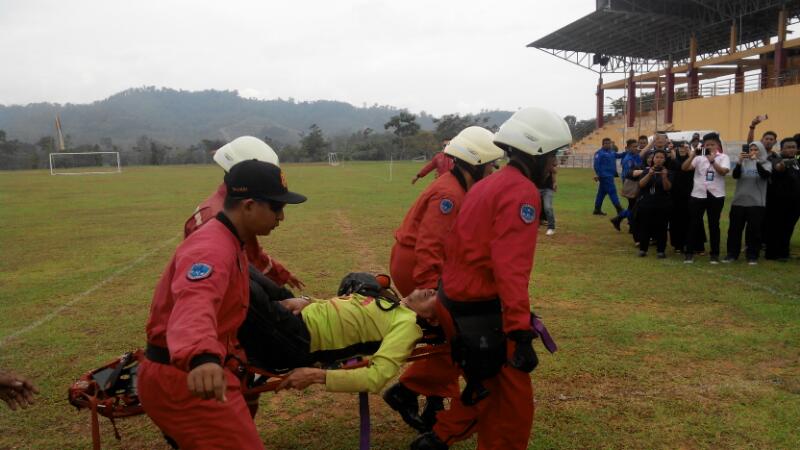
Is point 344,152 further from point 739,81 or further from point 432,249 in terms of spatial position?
point 432,249

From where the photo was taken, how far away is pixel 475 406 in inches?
138

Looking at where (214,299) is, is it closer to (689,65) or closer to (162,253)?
(162,253)

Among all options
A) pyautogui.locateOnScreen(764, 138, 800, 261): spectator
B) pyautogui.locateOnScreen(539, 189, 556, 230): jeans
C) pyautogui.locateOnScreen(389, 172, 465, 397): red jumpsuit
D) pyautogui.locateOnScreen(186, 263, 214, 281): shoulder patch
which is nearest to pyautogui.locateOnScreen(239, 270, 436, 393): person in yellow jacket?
pyautogui.locateOnScreen(389, 172, 465, 397): red jumpsuit

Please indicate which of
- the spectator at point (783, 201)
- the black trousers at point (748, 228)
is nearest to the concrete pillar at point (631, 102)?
the spectator at point (783, 201)

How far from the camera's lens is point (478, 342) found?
10.6 feet

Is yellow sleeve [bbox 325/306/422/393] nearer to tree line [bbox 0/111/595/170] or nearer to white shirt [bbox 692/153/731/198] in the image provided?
white shirt [bbox 692/153/731/198]

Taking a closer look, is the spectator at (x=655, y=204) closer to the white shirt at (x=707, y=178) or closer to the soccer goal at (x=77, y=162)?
the white shirt at (x=707, y=178)

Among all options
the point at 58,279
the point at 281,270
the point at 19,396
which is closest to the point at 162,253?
the point at 58,279

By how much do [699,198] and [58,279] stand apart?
9.94 metres

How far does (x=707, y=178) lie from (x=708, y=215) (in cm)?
64

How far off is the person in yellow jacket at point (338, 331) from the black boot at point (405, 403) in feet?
1.82

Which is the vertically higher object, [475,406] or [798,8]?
[798,8]

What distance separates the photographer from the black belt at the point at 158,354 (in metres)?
2.62

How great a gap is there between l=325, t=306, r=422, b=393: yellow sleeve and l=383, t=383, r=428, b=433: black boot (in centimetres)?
75
